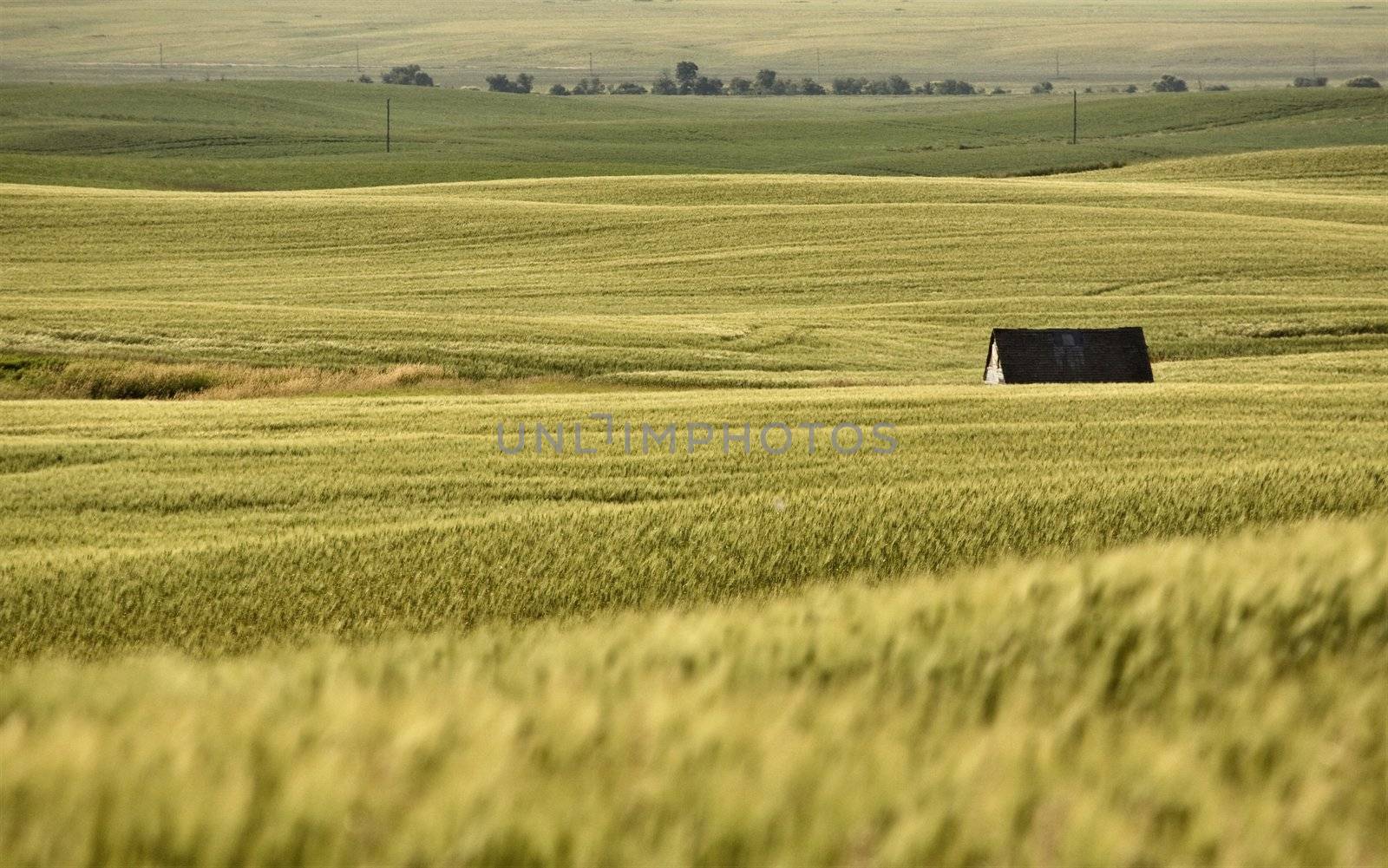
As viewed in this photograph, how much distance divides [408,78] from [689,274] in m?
147

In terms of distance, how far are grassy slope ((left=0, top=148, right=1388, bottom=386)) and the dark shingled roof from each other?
1896mm

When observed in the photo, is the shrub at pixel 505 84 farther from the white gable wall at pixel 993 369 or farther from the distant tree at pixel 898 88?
the white gable wall at pixel 993 369

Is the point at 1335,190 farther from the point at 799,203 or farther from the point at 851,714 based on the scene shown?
the point at 851,714

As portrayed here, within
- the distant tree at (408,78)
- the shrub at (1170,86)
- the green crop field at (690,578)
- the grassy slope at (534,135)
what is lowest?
the green crop field at (690,578)

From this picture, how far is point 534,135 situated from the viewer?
112188 mm

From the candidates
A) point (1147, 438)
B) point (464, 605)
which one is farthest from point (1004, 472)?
point (464, 605)

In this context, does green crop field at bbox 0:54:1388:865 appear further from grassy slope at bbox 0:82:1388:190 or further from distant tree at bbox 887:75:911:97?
distant tree at bbox 887:75:911:97

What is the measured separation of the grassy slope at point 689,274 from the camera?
2812cm

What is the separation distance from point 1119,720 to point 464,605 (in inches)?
226

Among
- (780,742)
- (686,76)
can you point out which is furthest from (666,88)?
(780,742)

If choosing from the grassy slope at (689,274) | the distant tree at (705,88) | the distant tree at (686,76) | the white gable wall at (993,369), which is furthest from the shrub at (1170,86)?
the white gable wall at (993,369)

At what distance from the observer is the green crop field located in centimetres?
210

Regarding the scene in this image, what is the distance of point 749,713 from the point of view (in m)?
2.51

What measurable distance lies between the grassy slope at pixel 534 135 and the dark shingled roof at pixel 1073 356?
171 feet
